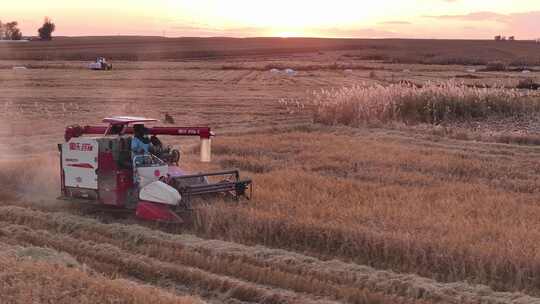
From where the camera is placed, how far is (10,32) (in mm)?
119188

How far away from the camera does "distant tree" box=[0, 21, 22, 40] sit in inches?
4592

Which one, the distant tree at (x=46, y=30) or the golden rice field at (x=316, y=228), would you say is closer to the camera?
the golden rice field at (x=316, y=228)

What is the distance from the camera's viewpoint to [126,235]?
9664 mm

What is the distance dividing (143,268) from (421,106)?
54.9 ft

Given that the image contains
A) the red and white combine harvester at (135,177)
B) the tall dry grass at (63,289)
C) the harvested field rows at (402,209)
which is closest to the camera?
the tall dry grass at (63,289)

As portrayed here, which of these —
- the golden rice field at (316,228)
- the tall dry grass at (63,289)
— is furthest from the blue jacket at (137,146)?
the tall dry grass at (63,289)

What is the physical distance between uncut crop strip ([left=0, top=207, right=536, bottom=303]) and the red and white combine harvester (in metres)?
0.57

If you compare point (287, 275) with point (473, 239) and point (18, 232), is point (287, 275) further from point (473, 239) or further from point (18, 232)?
point (18, 232)

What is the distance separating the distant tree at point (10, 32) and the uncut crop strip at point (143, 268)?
115 m

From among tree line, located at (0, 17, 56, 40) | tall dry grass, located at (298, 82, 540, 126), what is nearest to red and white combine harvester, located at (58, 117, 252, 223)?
tall dry grass, located at (298, 82, 540, 126)

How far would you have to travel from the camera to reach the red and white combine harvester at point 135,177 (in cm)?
1012

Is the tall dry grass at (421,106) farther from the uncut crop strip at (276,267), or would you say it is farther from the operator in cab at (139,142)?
the uncut crop strip at (276,267)

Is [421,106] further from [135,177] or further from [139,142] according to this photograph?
[135,177]

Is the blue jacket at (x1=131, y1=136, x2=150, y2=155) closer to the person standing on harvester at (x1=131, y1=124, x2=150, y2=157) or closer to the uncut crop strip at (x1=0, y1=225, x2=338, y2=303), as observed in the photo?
the person standing on harvester at (x1=131, y1=124, x2=150, y2=157)
